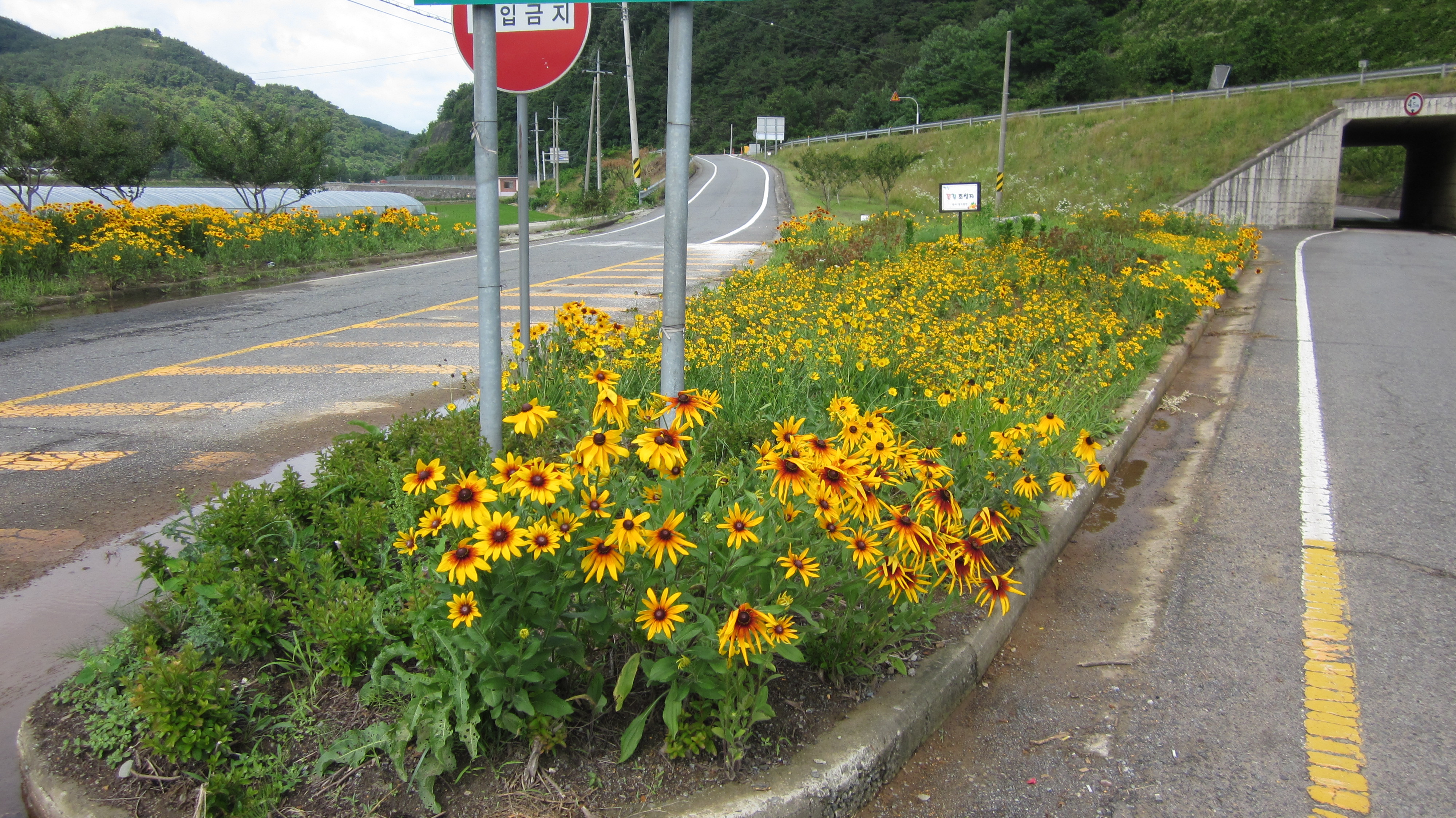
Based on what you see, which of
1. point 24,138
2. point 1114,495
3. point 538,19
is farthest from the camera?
point 24,138

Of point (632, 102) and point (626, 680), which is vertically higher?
point (632, 102)

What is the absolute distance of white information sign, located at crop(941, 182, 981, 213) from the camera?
14.8 metres

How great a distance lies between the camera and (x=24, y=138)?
1605 centimetres

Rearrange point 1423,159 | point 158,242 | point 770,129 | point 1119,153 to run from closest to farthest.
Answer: point 158,242 → point 1423,159 → point 1119,153 → point 770,129

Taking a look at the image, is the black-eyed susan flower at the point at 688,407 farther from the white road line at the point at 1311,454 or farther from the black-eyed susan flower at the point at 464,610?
the white road line at the point at 1311,454

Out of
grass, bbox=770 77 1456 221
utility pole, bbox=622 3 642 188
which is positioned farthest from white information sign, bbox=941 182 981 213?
utility pole, bbox=622 3 642 188

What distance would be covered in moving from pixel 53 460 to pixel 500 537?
422 cm

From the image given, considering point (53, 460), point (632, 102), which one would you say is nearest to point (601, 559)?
point (53, 460)

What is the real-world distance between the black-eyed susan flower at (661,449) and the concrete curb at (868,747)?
86cm

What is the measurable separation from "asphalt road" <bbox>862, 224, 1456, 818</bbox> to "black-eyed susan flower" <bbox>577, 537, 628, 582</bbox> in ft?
3.37

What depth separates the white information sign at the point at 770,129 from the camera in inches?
3014

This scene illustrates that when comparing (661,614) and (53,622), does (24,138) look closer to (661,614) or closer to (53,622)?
(53,622)

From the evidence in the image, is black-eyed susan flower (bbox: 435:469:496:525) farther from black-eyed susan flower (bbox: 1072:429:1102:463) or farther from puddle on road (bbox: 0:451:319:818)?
black-eyed susan flower (bbox: 1072:429:1102:463)

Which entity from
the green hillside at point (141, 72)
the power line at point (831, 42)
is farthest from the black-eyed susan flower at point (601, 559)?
the power line at point (831, 42)
